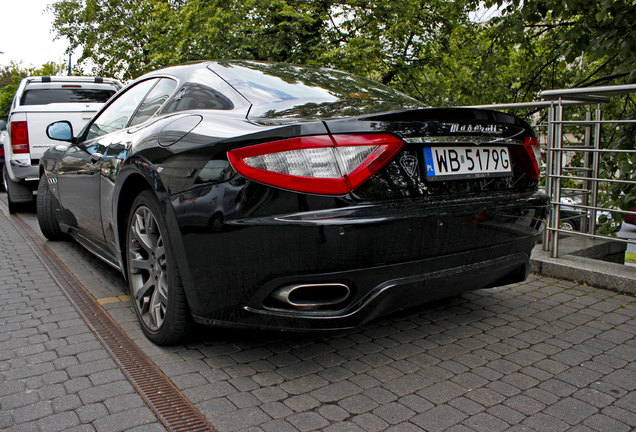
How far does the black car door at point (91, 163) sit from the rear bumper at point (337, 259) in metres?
1.55

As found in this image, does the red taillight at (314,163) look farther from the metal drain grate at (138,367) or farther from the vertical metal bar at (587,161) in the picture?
the vertical metal bar at (587,161)

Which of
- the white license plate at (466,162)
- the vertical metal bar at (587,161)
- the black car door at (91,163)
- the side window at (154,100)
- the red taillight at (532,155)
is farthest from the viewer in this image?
the vertical metal bar at (587,161)

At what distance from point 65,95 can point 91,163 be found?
21.8 feet

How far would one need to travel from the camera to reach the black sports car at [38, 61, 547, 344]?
2.43 m

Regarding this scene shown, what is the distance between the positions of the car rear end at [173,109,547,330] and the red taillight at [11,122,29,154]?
7.42 metres

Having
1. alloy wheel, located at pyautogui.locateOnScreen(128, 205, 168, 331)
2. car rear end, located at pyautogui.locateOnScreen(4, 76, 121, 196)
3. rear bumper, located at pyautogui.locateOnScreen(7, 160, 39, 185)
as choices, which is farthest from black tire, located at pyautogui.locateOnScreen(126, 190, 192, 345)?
car rear end, located at pyautogui.locateOnScreen(4, 76, 121, 196)

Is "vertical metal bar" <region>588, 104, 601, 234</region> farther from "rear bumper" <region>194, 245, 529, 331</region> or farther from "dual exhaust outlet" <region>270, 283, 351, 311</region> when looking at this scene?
"dual exhaust outlet" <region>270, 283, 351, 311</region>

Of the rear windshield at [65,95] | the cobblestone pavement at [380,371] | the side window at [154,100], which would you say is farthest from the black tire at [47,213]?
the rear windshield at [65,95]

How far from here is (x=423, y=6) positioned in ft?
34.6

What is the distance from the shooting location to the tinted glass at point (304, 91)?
9.22 ft

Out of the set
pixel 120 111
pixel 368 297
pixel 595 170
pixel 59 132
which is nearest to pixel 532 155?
pixel 368 297

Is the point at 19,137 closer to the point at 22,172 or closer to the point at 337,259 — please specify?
the point at 22,172

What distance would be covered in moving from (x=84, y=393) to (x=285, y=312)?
0.98 m

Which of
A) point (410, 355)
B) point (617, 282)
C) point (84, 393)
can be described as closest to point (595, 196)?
point (617, 282)
